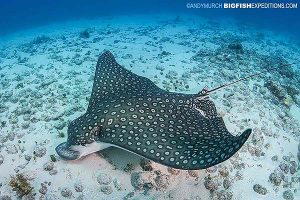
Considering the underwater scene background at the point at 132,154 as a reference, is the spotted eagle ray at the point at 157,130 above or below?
above

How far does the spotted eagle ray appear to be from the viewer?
3.99 m

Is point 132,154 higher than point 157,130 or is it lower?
lower

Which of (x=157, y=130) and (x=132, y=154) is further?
(x=132, y=154)

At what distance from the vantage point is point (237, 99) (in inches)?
312

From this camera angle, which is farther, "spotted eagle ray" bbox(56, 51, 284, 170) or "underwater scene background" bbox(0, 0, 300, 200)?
"underwater scene background" bbox(0, 0, 300, 200)

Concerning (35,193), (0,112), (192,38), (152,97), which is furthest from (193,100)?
(192,38)

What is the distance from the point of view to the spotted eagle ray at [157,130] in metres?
3.99

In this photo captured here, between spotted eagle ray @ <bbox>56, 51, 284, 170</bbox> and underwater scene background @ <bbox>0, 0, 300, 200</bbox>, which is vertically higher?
spotted eagle ray @ <bbox>56, 51, 284, 170</bbox>

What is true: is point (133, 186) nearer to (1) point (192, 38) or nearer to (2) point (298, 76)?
(2) point (298, 76)

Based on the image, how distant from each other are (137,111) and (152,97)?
591 millimetres

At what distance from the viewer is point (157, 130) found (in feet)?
15.4

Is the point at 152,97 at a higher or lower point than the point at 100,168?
higher

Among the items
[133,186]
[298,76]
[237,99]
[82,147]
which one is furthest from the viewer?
[298,76]

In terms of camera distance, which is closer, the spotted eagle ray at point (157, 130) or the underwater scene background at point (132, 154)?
the spotted eagle ray at point (157, 130)
